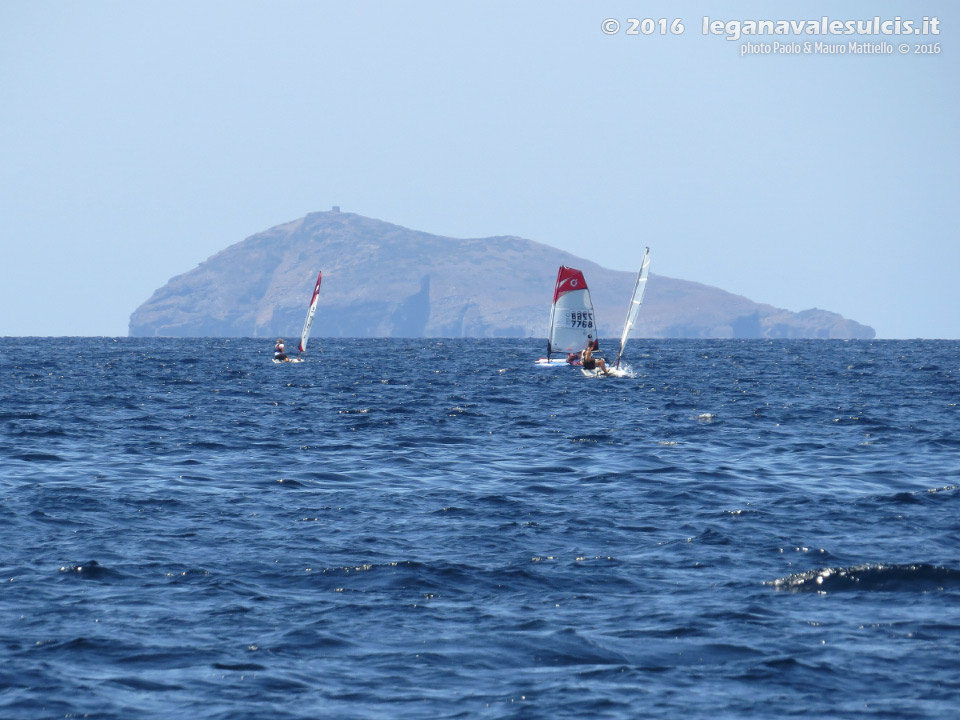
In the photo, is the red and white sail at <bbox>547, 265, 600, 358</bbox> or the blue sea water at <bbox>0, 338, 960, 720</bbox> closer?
the blue sea water at <bbox>0, 338, 960, 720</bbox>

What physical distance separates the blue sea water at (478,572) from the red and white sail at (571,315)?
105 feet

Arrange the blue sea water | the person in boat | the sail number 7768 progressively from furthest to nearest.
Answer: the sail number 7768 < the person in boat < the blue sea water

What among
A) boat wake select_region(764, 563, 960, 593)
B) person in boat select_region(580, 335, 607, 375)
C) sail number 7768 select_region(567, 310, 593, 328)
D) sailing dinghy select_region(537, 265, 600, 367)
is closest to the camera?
boat wake select_region(764, 563, 960, 593)

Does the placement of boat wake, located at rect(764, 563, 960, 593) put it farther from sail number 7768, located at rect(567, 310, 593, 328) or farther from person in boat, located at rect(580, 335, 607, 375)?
sail number 7768, located at rect(567, 310, 593, 328)

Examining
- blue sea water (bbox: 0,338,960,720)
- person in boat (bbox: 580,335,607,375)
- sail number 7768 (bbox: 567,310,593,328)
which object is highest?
sail number 7768 (bbox: 567,310,593,328)

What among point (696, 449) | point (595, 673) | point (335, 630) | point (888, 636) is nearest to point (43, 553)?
point (335, 630)

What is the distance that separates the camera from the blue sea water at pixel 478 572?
37.7ft

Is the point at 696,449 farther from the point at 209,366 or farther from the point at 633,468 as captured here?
the point at 209,366

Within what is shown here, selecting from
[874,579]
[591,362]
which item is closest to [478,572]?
[874,579]

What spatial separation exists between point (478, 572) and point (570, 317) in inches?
2016

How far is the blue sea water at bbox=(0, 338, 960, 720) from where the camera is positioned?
1148 cm

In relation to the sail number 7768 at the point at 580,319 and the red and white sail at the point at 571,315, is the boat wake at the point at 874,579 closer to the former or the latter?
the red and white sail at the point at 571,315

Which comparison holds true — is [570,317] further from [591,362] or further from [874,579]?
[874,579]

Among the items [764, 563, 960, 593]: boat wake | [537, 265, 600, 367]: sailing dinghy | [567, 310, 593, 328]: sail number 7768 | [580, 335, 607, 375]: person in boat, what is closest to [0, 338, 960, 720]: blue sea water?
[764, 563, 960, 593]: boat wake
